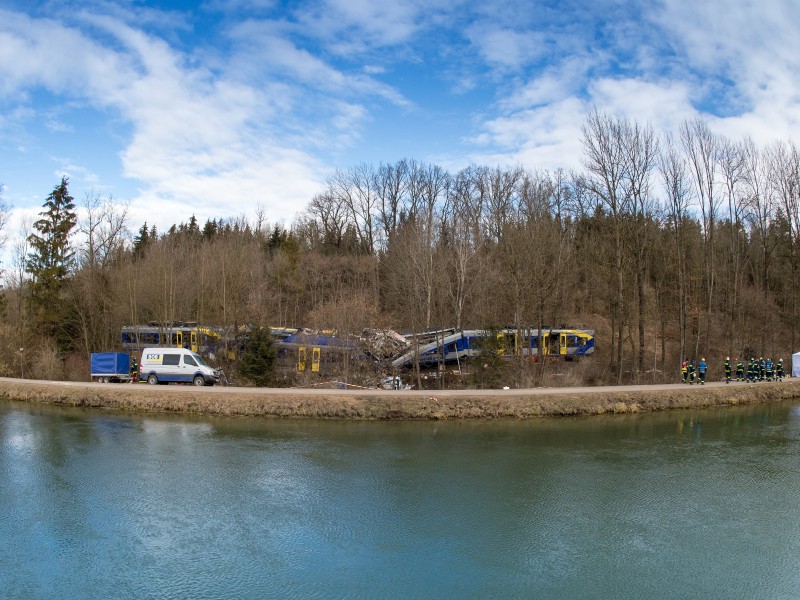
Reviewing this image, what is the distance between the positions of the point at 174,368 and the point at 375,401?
12.2 metres

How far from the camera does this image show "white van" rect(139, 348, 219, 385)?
2989 centimetres

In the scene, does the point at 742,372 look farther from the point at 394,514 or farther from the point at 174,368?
the point at 174,368

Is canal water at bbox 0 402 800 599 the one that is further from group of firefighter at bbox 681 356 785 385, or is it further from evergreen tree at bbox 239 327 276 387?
group of firefighter at bbox 681 356 785 385

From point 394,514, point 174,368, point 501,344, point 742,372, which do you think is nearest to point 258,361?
point 174,368

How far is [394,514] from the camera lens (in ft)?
40.1

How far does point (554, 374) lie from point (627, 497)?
1801 centimetres

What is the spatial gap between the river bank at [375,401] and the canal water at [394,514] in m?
2.56

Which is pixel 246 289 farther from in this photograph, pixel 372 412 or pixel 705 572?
pixel 705 572

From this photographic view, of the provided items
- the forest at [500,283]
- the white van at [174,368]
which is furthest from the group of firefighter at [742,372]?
the white van at [174,368]

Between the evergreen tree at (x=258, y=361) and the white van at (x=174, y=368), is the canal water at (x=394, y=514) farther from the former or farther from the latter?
the evergreen tree at (x=258, y=361)

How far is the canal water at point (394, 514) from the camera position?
364 inches

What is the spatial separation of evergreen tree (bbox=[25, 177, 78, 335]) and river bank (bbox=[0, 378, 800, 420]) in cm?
1265

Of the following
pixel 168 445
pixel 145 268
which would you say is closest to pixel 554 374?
pixel 168 445

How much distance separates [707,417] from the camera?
81.8 feet
